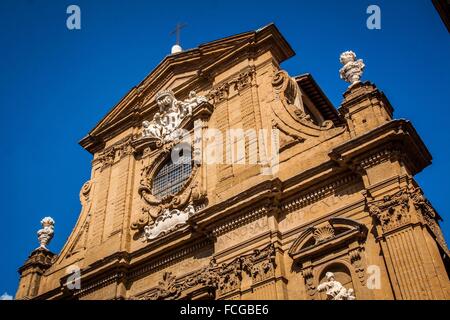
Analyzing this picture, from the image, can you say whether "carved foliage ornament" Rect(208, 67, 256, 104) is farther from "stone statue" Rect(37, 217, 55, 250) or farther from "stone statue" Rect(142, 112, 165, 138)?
"stone statue" Rect(37, 217, 55, 250)

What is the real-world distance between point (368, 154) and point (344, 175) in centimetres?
84

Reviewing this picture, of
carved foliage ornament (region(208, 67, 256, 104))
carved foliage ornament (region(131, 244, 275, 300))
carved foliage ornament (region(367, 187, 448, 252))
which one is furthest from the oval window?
carved foliage ornament (region(367, 187, 448, 252))

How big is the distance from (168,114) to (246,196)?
603cm

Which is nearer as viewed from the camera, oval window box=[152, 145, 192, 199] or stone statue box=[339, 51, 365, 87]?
stone statue box=[339, 51, 365, 87]

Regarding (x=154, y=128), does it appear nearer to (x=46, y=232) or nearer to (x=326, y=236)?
(x=46, y=232)

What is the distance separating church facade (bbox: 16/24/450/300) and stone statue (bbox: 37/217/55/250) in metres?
0.08

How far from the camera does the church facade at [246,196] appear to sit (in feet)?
37.9

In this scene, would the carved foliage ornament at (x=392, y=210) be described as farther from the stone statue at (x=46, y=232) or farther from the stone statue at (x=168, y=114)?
the stone statue at (x=46, y=232)

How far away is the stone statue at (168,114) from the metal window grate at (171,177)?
995 mm

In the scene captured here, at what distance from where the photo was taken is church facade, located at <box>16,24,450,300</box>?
37.9 ft

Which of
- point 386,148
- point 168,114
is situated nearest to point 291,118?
point 386,148

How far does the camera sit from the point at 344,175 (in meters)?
12.8

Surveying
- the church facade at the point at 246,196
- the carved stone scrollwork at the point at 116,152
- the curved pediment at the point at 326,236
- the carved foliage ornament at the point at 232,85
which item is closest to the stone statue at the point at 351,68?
the church facade at the point at 246,196

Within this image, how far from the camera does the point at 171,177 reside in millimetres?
17438
